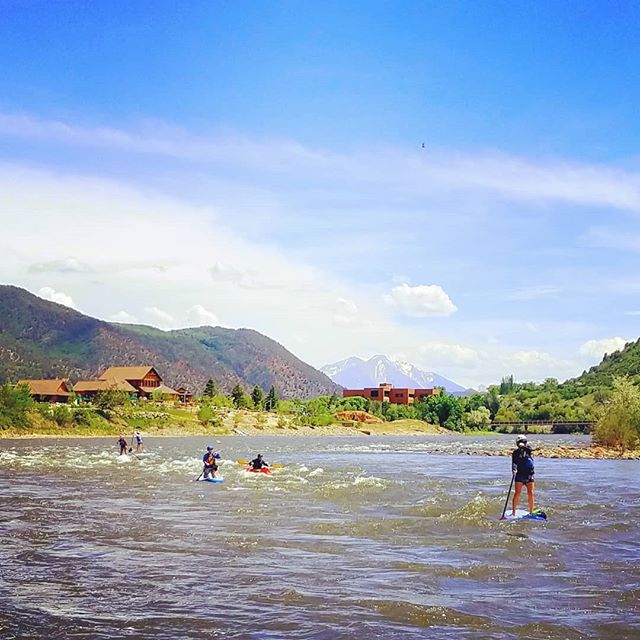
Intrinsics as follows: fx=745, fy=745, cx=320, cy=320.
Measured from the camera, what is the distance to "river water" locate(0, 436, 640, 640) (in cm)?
1198

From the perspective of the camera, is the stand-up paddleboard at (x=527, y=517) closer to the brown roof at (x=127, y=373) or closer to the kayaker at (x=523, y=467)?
the kayaker at (x=523, y=467)

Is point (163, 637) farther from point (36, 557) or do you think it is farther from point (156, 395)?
point (156, 395)

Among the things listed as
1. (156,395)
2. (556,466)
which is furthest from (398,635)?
(156,395)

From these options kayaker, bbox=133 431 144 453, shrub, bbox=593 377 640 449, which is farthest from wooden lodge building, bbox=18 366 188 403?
shrub, bbox=593 377 640 449

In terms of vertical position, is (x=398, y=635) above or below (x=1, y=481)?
above

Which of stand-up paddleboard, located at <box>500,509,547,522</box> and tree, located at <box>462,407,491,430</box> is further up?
stand-up paddleboard, located at <box>500,509,547,522</box>

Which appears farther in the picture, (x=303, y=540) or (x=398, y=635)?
(x=303, y=540)

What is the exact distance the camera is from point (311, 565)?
55.0 feet

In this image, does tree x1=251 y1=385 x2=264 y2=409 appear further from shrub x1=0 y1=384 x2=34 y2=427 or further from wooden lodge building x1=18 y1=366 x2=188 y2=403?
shrub x1=0 y1=384 x2=34 y2=427

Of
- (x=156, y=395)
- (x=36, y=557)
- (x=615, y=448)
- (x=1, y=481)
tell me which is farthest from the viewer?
(x=156, y=395)

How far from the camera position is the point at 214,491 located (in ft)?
111

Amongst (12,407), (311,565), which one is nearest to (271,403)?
(12,407)

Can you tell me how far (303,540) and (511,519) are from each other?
803 centimetres

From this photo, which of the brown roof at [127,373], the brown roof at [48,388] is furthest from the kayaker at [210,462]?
the brown roof at [127,373]
